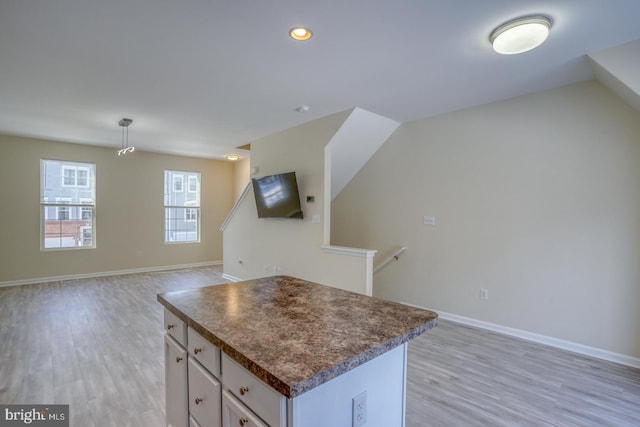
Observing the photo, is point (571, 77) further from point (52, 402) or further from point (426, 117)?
point (52, 402)

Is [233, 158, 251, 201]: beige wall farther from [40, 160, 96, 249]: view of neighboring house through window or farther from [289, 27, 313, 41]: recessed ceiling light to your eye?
[289, 27, 313, 41]: recessed ceiling light

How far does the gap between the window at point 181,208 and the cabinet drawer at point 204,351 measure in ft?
20.9

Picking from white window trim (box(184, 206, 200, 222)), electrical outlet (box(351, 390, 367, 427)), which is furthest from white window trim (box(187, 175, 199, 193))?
electrical outlet (box(351, 390, 367, 427))

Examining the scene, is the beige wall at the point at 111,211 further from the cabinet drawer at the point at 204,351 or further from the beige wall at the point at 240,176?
the cabinet drawer at the point at 204,351

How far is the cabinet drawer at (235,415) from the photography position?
1.06 metres

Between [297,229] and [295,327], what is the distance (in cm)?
333

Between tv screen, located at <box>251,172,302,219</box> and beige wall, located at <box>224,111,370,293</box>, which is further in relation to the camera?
tv screen, located at <box>251,172,302,219</box>

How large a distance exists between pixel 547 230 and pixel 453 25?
234 centimetres

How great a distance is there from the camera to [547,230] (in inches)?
128

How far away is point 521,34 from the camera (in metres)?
2.12

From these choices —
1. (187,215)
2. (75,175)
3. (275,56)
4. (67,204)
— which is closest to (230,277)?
(187,215)

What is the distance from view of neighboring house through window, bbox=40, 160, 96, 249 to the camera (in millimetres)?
5797

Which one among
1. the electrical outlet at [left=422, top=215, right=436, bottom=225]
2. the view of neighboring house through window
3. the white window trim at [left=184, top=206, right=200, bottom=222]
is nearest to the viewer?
the electrical outlet at [left=422, top=215, right=436, bottom=225]

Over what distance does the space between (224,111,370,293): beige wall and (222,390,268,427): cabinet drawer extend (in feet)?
8.27
